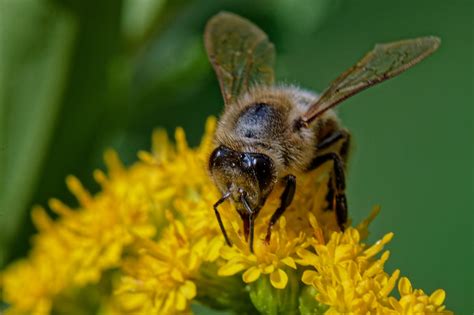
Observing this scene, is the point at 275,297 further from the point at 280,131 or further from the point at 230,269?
the point at 280,131

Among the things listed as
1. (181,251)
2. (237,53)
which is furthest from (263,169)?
(237,53)

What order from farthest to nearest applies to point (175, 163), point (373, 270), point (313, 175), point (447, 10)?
point (447, 10) < point (175, 163) < point (313, 175) < point (373, 270)

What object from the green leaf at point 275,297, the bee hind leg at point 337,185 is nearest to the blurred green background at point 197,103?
the bee hind leg at point 337,185

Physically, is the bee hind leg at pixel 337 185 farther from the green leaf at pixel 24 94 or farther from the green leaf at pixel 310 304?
the green leaf at pixel 24 94

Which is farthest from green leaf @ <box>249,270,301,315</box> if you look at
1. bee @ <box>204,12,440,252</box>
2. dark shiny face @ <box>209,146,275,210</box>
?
dark shiny face @ <box>209,146,275,210</box>

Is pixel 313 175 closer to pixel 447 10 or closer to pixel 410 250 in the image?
pixel 410 250

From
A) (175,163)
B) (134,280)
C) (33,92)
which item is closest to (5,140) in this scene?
(33,92)
